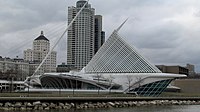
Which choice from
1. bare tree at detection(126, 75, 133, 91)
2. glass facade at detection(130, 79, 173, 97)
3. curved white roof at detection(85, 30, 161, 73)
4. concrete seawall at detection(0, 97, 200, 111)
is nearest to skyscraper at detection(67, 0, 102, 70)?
curved white roof at detection(85, 30, 161, 73)

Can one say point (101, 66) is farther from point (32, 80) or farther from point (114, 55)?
point (32, 80)

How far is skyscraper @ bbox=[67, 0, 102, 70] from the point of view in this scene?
15950 centimetres

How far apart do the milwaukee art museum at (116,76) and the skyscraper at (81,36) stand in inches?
2534

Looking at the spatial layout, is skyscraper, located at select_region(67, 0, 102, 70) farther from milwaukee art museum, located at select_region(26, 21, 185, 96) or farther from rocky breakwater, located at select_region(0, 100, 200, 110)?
rocky breakwater, located at select_region(0, 100, 200, 110)

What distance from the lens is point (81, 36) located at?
16112 centimetres

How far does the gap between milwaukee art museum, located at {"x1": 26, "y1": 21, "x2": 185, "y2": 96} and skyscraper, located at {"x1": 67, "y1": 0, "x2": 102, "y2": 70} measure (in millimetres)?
64373

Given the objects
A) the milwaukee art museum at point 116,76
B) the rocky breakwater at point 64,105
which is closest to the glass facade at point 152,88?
the milwaukee art museum at point 116,76

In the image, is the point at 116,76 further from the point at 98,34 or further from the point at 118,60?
the point at 98,34

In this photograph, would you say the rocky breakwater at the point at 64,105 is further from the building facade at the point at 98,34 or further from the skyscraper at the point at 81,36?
the building facade at the point at 98,34

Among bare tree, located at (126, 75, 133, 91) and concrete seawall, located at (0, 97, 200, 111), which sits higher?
bare tree, located at (126, 75, 133, 91)

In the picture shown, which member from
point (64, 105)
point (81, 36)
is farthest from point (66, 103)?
point (81, 36)

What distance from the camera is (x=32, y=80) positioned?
301 feet

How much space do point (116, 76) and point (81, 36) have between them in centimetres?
7534

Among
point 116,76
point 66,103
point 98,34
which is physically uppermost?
point 98,34
